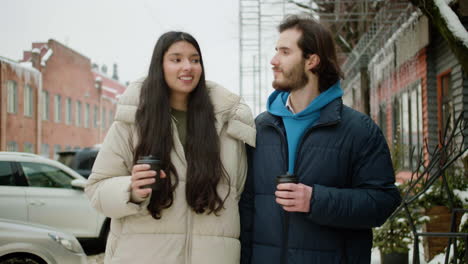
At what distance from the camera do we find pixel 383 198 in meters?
2.77

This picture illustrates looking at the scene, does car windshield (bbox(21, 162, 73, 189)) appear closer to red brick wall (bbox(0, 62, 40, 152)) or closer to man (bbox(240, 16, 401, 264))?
man (bbox(240, 16, 401, 264))


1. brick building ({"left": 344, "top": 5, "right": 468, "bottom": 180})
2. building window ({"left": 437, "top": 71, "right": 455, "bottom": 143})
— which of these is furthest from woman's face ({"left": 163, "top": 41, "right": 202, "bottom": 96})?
building window ({"left": 437, "top": 71, "right": 455, "bottom": 143})

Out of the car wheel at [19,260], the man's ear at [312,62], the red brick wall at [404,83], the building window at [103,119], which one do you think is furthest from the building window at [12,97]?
the man's ear at [312,62]

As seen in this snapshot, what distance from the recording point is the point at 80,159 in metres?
14.5

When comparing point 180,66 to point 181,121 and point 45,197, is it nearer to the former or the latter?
point 181,121

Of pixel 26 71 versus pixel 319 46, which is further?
pixel 26 71

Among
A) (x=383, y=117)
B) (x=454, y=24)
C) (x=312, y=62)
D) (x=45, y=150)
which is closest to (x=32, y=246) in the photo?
(x=312, y=62)

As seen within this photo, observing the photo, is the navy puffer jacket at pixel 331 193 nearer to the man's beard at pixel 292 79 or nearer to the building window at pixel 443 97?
the man's beard at pixel 292 79

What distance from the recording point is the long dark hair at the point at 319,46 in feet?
10.0

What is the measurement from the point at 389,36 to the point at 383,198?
11987mm

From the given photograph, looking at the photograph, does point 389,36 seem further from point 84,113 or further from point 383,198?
point 84,113

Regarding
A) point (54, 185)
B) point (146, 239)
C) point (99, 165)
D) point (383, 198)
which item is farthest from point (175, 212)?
point (54, 185)

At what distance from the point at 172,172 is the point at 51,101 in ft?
115

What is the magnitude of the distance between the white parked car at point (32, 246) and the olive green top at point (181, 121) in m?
3.40
